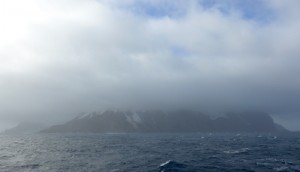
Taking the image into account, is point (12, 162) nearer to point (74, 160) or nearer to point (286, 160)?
point (74, 160)

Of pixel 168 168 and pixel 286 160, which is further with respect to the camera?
pixel 286 160

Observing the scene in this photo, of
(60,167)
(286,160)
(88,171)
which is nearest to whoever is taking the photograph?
(88,171)

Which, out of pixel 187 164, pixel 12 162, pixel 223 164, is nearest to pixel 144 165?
pixel 187 164

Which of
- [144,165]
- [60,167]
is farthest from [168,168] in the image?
[60,167]

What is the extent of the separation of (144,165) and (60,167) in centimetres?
2240

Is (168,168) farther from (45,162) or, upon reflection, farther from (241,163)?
(45,162)

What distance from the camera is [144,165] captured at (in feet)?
289

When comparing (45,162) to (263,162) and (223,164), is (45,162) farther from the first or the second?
(263,162)

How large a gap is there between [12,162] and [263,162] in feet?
243

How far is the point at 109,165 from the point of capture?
293 feet

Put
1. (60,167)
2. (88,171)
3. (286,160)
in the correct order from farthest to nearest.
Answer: (286,160)
(60,167)
(88,171)

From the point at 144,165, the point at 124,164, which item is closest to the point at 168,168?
the point at 144,165

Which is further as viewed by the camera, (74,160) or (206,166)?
(74,160)

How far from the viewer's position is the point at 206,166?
85.1 meters
